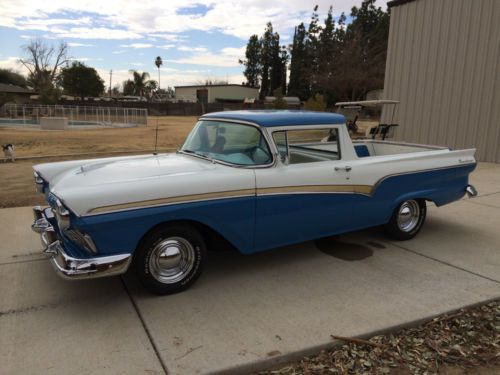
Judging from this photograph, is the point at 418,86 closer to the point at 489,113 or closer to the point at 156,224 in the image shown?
the point at 489,113

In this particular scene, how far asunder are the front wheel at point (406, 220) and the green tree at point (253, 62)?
8055 centimetres

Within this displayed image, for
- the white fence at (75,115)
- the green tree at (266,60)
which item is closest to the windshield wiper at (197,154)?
the white fence at (75,115)

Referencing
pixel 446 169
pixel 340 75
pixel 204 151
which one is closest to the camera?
pixel 204 151

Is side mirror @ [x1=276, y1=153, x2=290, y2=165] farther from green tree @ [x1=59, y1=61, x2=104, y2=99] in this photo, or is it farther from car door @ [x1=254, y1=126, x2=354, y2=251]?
green tree @ [x1=59, y1=61, x2=104, y2=99]

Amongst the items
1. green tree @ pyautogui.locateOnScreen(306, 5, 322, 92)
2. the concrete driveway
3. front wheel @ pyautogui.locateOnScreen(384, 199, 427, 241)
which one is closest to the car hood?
the concrete driveway

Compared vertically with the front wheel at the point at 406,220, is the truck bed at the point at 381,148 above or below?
above

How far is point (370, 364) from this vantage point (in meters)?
2.75

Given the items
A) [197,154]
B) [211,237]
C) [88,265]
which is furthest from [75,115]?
[88,265]

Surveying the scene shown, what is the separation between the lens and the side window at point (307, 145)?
4.01m

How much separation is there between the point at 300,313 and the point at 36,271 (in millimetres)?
2558

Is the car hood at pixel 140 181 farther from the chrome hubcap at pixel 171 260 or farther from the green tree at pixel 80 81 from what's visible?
the green tree at pixel 80 81

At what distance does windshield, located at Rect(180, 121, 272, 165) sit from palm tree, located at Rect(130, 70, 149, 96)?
8406 cm

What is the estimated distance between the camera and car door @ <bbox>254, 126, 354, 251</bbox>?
3795 millimetres

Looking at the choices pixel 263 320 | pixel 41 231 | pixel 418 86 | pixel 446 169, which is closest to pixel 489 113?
pixel 418 86
